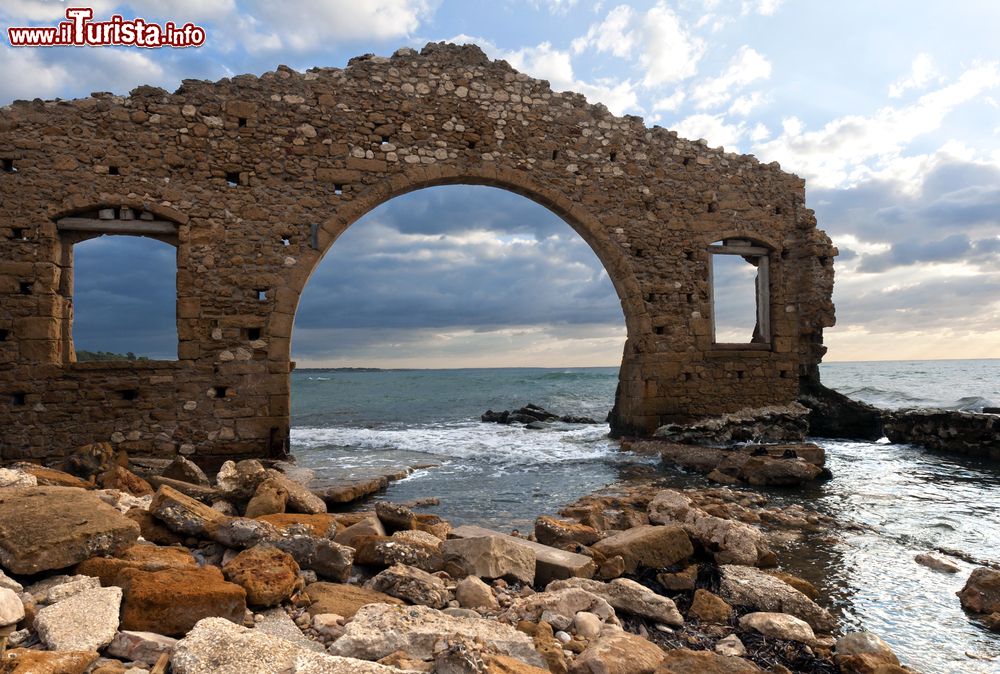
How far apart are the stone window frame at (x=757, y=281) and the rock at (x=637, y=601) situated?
26.7 ft

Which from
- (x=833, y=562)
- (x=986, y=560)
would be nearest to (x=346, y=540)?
(x=833, y=562)

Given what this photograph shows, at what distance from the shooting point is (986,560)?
4.43m

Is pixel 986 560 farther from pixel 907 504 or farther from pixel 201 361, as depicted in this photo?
pixel 201 361

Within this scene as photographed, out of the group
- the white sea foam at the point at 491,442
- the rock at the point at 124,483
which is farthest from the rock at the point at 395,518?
the white sea foam at the point at 491,442

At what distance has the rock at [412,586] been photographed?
10.3ft

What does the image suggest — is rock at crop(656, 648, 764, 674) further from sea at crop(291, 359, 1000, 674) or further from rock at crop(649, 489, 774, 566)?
rock at crop(649, 489, 774, 566)

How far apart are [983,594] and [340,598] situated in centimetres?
382

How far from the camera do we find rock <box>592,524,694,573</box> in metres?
4.10

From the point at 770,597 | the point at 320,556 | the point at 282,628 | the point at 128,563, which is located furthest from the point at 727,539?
the point at 128,563

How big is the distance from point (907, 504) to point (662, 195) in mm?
6411

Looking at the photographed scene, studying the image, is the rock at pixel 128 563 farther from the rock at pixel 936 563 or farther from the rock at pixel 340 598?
the rock at pixel 936 563

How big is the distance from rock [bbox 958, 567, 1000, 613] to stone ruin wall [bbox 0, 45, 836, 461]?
6.67 meters

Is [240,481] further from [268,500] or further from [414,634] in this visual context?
[414,634]

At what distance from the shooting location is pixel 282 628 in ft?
8.91
